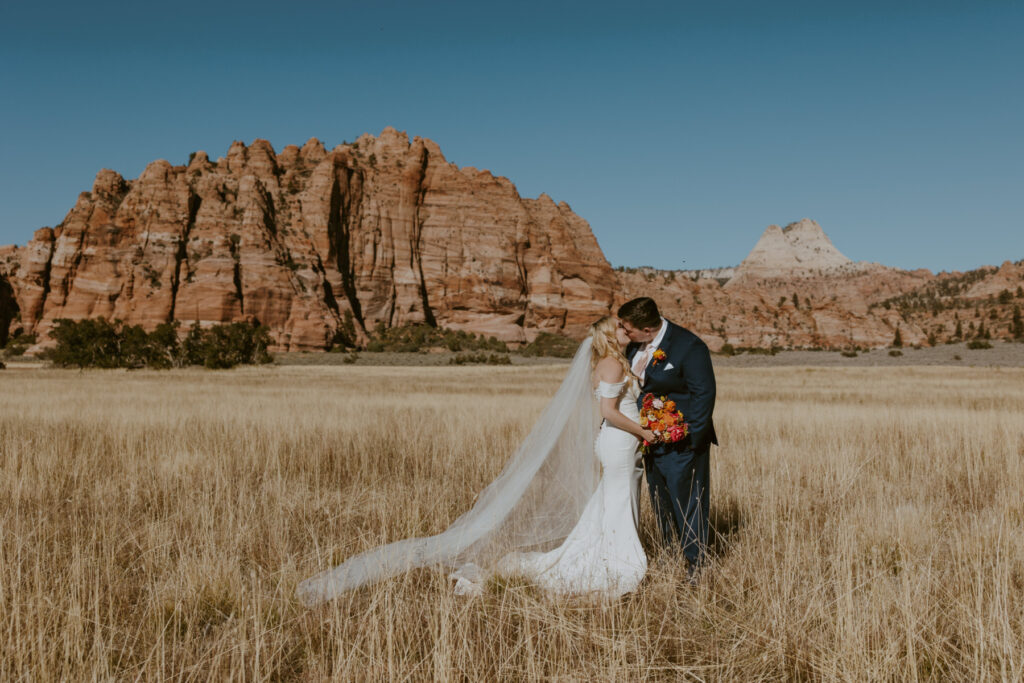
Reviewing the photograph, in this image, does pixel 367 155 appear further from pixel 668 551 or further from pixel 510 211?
pixel 668 551

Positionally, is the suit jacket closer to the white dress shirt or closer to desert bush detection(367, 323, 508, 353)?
the white dress shirt

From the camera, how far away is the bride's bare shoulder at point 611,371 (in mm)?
4352

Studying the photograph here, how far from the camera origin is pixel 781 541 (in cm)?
514

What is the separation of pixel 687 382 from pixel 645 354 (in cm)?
35

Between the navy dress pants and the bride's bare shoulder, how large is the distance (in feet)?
2.15

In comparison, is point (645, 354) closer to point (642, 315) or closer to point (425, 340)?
point (642, 315)

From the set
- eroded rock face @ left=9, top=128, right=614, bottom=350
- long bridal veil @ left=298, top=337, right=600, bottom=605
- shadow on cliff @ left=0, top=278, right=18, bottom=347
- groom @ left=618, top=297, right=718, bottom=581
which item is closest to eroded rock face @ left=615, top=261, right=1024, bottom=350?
eroded rock face @ left=9, top=128, right=614, bottom=350

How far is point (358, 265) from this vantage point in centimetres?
10838

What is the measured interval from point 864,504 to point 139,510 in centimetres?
682

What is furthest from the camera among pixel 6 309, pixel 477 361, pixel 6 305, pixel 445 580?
pixel 6 305

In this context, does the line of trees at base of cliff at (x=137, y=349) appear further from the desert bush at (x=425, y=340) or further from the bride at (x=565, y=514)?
the bride at (x=565, y=514)

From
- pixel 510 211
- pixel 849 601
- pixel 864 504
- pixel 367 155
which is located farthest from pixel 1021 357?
pixel 367 155

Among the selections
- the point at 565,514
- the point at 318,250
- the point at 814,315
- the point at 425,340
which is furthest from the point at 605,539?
the point at 814,315

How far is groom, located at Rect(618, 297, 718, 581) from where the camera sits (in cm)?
431
